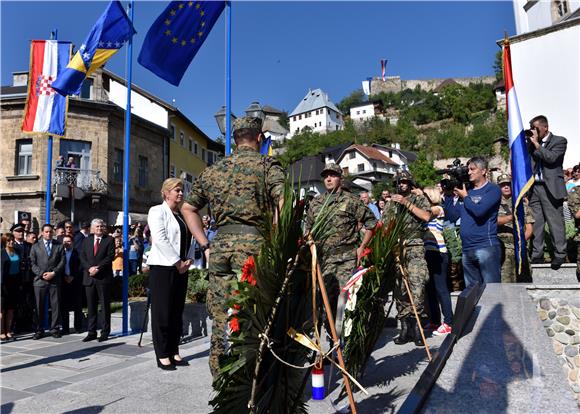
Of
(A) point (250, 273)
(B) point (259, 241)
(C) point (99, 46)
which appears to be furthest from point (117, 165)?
(A) point (250, 273)

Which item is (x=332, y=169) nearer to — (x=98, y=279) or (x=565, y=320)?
(x=565, y=320)

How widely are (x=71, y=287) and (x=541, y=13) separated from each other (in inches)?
1209

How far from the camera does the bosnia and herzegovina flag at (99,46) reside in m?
8.18

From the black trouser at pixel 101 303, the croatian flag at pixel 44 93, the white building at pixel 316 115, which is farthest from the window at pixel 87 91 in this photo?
the white building at pixel 316 115

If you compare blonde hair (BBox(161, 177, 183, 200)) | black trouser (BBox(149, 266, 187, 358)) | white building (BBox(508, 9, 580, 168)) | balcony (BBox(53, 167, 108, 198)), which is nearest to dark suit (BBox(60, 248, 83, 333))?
black trouser (BBox(149, 266, 187, 358))

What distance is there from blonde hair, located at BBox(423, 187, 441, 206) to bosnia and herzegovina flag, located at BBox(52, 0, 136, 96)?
6.06m

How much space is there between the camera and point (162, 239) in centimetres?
525

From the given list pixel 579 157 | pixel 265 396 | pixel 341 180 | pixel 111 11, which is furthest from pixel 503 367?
pixel 579 157

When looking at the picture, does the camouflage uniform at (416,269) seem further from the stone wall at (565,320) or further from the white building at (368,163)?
the white building at (368,163)

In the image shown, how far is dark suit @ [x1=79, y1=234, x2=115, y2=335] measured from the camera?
7.39 m

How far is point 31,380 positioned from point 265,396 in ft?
13.2

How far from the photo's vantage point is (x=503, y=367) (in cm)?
230

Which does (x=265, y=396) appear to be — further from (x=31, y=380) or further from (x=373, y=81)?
(x=373, y=81)

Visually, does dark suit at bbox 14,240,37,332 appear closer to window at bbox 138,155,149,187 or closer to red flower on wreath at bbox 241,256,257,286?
red flower on wreath at bbox 241,256,257,286
